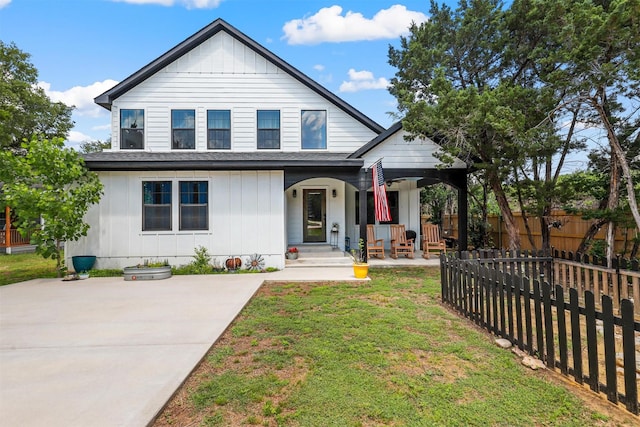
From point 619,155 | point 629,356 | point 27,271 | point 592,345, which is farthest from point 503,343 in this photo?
point 27,271

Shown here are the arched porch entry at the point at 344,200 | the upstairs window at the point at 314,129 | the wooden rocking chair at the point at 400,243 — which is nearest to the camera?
the arched porch entry at the point at 344,200

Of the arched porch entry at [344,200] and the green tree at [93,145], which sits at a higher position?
the green tree at [93,145]

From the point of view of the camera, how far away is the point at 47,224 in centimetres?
838

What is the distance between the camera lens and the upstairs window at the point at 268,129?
11734mm

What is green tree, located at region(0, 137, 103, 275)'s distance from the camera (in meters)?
8.06

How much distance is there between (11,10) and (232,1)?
905 cm

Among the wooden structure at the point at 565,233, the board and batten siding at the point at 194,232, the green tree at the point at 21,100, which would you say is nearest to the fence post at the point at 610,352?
the wooden structure at the point at 565,233

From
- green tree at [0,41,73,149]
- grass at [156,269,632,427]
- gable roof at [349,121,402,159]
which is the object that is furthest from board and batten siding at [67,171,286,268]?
green tree at [0,41,73,149]

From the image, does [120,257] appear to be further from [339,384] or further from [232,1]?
[232,1]

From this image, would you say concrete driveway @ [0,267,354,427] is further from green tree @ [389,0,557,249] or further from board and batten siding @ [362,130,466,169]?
green tree @ [389,0,557,249]

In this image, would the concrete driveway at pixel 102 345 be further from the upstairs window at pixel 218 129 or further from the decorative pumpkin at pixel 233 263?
the upstairs window at pixel 218 129

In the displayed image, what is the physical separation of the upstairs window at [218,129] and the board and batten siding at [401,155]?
510 centimetres

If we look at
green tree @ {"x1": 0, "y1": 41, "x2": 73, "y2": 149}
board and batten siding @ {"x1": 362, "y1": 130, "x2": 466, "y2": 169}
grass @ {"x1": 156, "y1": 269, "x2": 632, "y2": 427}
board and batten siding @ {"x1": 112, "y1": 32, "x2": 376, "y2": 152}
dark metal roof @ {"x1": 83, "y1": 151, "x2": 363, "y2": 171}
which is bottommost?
grass @ {"x1": 156, "y1": 269, "x2": 632, "y2": 427}

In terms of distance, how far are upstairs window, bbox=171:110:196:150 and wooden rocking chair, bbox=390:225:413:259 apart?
316 inches
